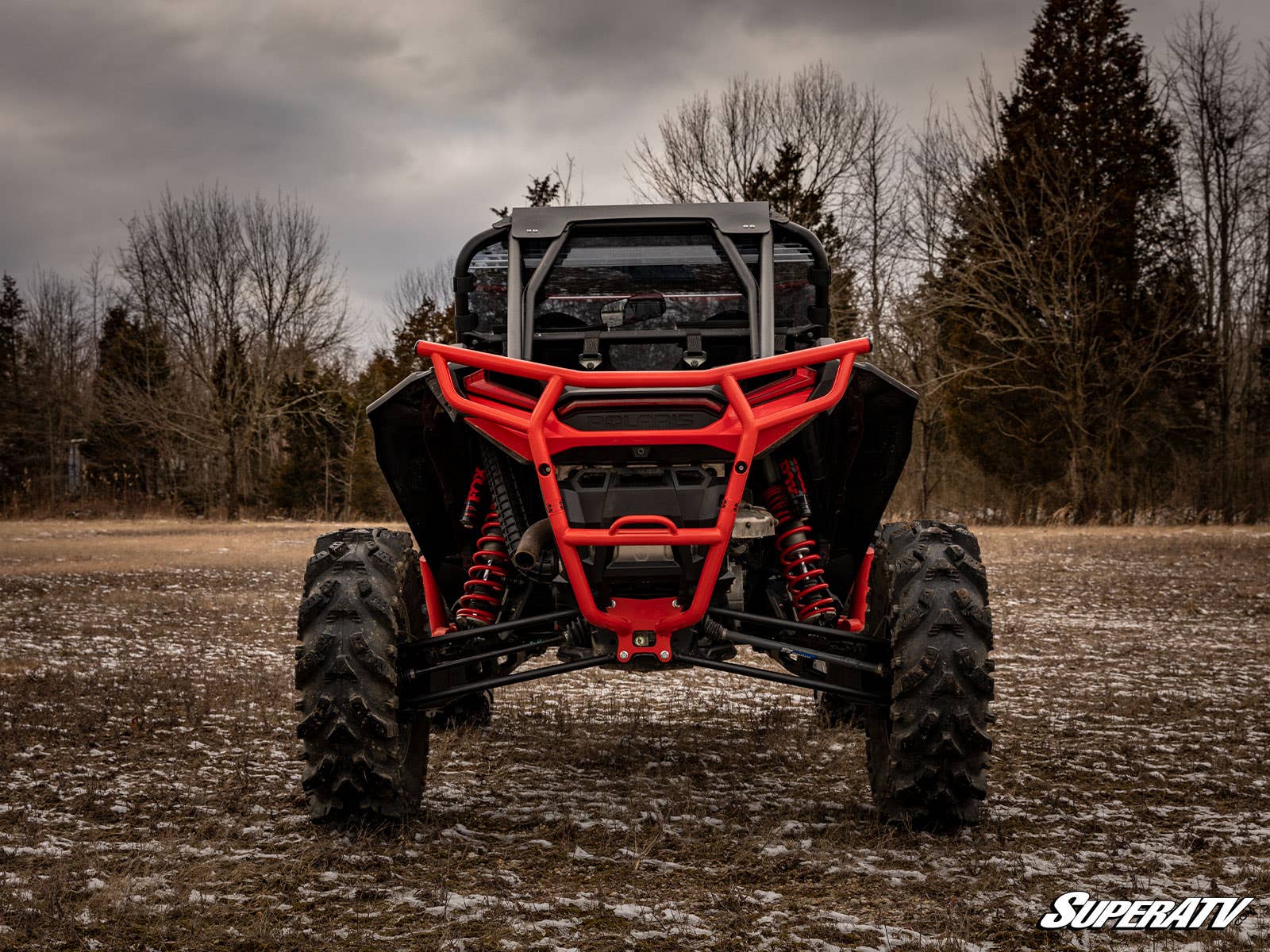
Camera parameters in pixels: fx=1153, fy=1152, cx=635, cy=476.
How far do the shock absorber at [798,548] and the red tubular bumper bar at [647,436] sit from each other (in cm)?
59

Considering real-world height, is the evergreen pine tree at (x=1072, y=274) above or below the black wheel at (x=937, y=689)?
above

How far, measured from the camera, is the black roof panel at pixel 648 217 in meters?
4.79

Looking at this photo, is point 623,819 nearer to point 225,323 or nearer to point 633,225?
point 633,225

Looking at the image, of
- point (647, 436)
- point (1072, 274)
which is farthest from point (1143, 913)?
point (1072, 274)

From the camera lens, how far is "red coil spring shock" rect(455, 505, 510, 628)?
4680 mm

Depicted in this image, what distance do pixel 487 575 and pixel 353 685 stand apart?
0.91 m

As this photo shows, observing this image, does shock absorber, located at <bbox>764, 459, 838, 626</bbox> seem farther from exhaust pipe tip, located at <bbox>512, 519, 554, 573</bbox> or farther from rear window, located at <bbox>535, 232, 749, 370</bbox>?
exhaust pipe tip, located at <bbox>512, 519, 554, 573</bbox>

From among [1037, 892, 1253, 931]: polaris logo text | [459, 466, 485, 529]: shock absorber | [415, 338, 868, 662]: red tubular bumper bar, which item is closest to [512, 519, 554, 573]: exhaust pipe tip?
[415, 338, 868, 662]: red tubular bumper bar

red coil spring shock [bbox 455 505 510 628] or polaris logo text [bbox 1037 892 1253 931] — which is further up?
red coil spring shock [bbox 455 505 510 628]

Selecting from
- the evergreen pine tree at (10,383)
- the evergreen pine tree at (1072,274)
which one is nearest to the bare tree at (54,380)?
the evergreen pine tree at (10,383)

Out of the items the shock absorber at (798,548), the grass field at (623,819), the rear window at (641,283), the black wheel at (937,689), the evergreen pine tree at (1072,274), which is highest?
the evergreen pine tree at (1072,274)

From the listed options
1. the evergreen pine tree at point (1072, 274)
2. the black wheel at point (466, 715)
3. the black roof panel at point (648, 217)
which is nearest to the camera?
the black roof panel at point (648, 217)

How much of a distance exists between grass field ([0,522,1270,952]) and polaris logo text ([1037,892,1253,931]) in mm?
61

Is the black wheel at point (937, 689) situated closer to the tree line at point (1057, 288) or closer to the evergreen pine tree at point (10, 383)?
the tree line at point (1057, 288)
